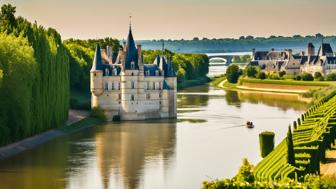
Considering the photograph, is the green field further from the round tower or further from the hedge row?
the hedge row

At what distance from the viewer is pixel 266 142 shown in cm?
4547

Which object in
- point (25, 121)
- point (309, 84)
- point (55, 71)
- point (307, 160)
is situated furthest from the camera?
point (309, 84)

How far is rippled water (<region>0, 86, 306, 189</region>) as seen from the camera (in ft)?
135

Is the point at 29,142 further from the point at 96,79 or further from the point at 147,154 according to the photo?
the point at 96,79

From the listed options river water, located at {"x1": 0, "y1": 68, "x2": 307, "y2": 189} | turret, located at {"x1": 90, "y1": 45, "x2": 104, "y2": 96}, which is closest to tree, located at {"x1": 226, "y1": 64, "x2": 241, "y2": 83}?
river water, located at {"x1": 0, "y1": 68, "x2": 307, "y2": 189}

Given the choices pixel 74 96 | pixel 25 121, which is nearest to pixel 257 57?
pixel 74 96

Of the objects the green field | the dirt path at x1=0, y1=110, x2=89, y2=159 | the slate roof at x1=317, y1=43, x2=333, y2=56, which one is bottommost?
the dirt path at x1=0, y1=110, x2=89, y2=159

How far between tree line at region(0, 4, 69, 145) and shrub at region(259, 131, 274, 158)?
53.3 feet

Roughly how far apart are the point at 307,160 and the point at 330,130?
9239mm

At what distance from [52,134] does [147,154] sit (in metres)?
13.4

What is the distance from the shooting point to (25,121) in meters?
55.1

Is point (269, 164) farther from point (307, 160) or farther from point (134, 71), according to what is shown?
point (134, 71)

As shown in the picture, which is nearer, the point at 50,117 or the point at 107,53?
the point at 50,117

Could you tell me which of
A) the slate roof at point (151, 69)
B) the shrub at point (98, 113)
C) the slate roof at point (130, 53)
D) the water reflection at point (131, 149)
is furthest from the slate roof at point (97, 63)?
the water reflection at point (131, 149)
